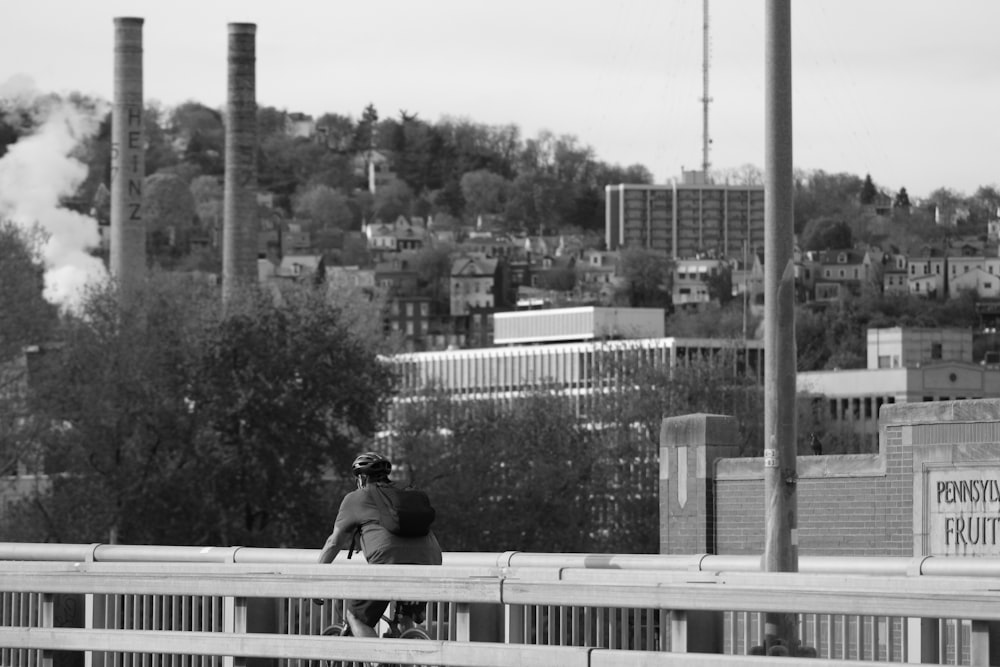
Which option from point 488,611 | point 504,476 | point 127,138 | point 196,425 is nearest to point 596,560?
point 488,611

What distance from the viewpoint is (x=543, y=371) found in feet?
543

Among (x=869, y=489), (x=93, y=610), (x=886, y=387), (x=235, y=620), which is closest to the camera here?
(x=235, y=620)

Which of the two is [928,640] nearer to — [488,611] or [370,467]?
[488,611]

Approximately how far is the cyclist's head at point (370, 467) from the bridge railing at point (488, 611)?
0.87 metres

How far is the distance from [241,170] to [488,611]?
9429cm

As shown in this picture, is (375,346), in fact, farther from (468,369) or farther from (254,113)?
(468,369)

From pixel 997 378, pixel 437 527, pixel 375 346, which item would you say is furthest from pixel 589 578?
pixel 997 378

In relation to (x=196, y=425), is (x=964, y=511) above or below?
above

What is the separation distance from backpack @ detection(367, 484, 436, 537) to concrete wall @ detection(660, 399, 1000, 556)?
38.7ft

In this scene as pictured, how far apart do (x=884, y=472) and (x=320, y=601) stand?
14527 millimetres

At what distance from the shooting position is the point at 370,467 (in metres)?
14.1

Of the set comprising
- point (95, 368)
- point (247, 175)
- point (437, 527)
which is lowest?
point (437, 527)

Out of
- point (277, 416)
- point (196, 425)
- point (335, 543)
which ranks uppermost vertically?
point (335, 543)

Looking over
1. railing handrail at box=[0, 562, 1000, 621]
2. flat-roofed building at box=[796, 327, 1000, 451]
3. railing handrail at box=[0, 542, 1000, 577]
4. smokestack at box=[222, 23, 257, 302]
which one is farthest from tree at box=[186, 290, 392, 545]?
flat-roofed building at box=[796, 327, 1000, 451]
